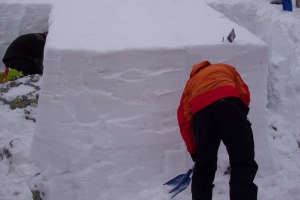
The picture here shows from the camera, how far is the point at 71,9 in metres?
3.64

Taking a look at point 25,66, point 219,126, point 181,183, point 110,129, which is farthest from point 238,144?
point 25,66

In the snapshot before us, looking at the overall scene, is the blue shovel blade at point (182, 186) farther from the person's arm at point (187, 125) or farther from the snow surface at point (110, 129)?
the person's arm at point (187, 125)

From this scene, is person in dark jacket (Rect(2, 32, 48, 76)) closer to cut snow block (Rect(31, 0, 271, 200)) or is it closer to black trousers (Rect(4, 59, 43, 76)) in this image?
black trousers (Rect(4, 59, 43, 76))

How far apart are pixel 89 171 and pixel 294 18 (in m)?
3.63

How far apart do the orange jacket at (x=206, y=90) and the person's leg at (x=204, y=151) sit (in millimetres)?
73

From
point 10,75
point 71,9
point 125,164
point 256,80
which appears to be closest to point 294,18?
point 256,80

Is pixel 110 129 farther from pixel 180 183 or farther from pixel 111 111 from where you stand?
pixel 180 183

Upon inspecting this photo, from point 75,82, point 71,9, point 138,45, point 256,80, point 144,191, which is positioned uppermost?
point 71,9

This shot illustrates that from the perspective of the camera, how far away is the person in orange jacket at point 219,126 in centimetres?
193

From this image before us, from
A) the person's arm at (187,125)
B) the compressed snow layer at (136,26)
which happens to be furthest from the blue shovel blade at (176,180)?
the compressed snow layer at (136,26)

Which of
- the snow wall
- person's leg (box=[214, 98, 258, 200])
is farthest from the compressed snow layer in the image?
the snow wall

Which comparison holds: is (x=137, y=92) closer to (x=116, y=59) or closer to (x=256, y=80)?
(x=116, y=59)

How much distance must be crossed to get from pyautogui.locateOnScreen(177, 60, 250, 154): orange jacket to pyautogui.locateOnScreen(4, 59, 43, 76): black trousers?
2524 millimetres

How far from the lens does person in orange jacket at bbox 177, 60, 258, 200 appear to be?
6.35 ft
